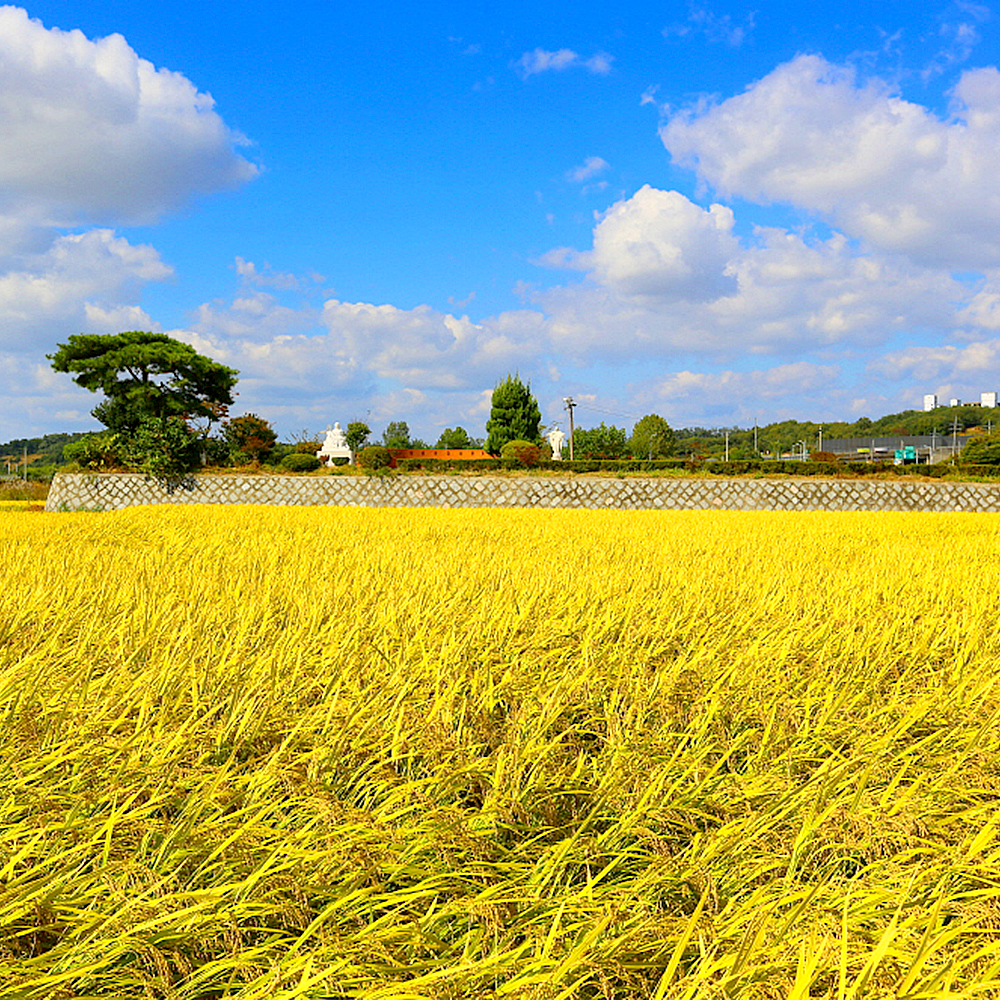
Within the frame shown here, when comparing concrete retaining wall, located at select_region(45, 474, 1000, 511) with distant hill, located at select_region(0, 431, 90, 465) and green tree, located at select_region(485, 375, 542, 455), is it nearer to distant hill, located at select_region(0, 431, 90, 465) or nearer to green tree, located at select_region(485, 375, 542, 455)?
green tree, located at select_region(485, 375, 542, 455)

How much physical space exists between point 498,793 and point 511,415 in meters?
35.1

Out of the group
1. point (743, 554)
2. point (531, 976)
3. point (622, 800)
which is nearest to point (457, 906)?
point (531, 976)

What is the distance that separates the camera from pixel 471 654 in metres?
2.99

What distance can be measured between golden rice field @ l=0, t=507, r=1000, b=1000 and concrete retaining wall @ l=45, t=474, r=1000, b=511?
13.4 m

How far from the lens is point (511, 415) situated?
3647 cm

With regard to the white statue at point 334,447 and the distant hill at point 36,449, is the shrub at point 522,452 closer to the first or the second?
the white statue at point 334,447

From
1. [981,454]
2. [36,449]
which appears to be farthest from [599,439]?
[36,449]

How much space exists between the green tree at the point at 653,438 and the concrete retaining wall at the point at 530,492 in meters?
34.2

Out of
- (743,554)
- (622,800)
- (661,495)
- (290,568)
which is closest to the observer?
(622,800)

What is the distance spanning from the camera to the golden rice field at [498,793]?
4.11ft

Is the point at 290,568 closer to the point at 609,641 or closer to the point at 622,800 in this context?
the point at 609,641

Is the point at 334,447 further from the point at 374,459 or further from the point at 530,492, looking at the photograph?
the point at 530,492

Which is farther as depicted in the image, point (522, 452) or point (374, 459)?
point (522, 452)

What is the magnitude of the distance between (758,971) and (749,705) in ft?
4.60
